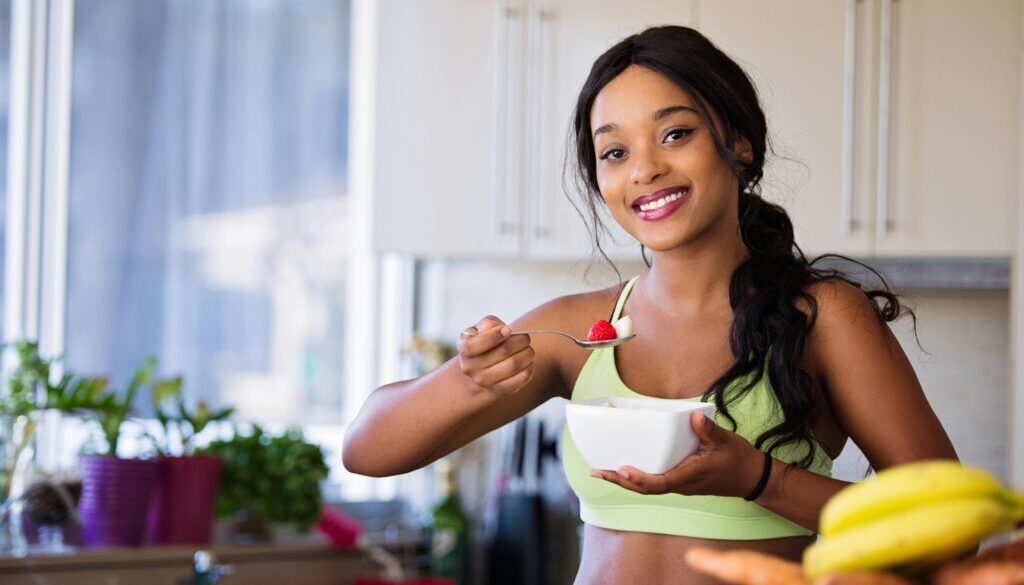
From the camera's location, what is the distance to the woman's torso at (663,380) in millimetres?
1401

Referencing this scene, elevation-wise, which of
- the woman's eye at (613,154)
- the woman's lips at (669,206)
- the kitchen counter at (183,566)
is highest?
the woman's eye at (613,154)

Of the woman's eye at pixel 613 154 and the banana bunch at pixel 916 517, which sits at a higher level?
the woman's eye at pixel 613 154

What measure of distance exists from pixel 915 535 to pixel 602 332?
2.24ft

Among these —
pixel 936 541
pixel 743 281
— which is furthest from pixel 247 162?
pixel 936 541

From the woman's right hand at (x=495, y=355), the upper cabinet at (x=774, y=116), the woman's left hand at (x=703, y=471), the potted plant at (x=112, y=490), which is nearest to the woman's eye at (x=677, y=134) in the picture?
the woman's right hand at (x=495, y=355)

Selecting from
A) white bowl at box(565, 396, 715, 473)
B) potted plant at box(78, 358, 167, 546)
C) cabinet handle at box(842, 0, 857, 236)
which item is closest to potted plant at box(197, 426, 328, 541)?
potted plant at box(78, 358, 167, 546)

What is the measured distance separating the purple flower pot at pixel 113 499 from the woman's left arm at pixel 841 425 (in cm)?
175

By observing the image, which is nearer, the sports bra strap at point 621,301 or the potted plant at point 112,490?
the sports bra strap at point 621,301

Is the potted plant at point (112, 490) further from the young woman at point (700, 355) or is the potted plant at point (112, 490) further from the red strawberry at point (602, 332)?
the red strawberry at point (602, 332)

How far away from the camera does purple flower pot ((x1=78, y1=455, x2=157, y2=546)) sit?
2709mm

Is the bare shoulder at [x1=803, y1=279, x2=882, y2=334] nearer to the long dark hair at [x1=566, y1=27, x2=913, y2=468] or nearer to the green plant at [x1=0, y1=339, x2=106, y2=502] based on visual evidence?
the long dark hair at [x1=566, y1=27, x2=913, y2=468]

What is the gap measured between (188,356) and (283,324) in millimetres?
282

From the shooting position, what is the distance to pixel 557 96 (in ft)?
10.2

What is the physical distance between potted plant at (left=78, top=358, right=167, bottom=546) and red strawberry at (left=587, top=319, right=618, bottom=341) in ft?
5.18
